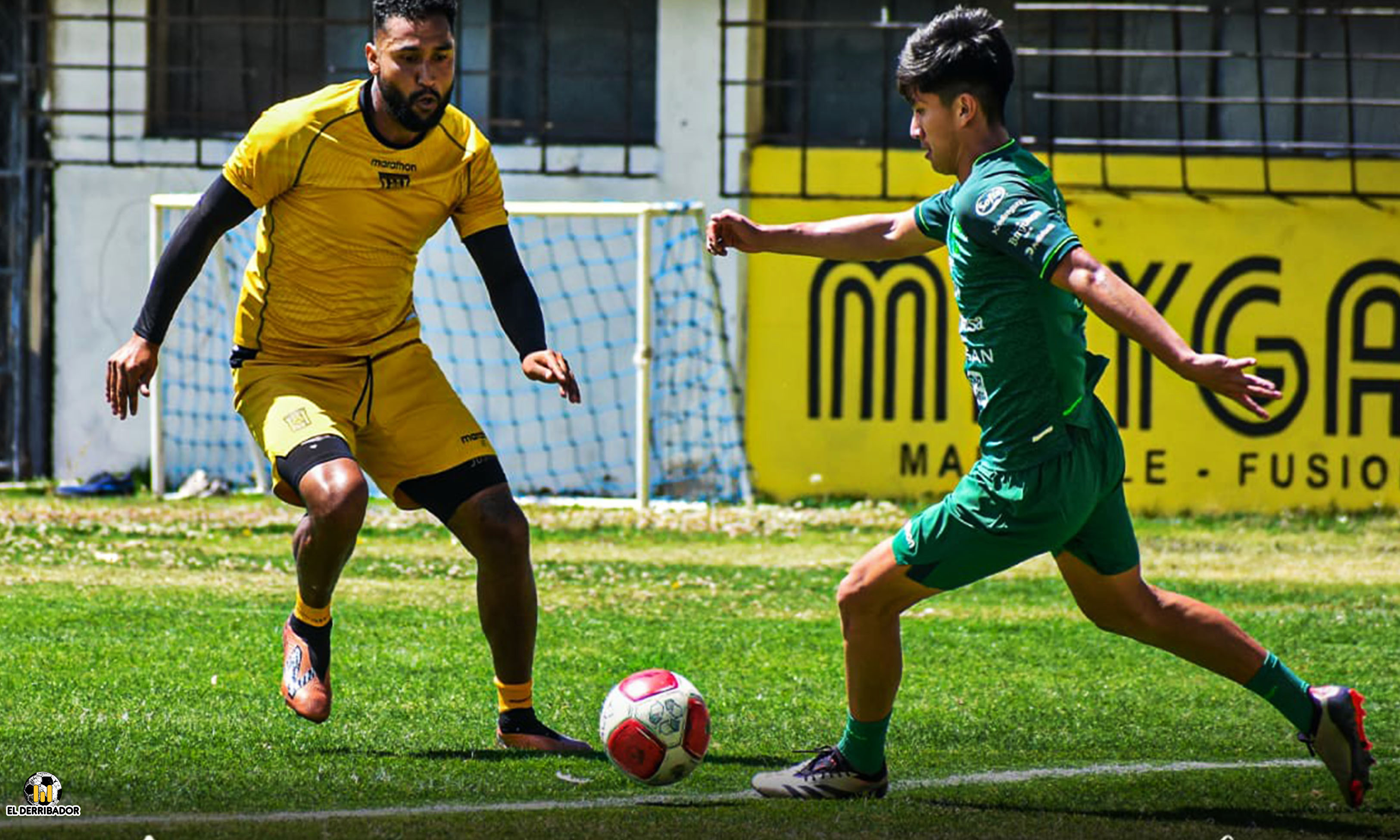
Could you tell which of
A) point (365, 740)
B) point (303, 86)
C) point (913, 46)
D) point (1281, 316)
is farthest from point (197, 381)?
point (913, 46)

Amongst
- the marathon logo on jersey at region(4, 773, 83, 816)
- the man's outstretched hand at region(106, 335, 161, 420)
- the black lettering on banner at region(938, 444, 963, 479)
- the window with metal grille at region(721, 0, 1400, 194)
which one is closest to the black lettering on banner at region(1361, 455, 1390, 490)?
the window with metal grille at region(721, 0, 1400, 194)

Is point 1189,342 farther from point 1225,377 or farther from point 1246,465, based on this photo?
point 1225,377

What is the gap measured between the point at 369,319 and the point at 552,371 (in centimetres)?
75

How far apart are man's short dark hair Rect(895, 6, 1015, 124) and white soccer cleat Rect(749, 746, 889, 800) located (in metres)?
1.88

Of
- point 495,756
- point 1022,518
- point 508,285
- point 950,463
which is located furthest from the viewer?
point 950,463

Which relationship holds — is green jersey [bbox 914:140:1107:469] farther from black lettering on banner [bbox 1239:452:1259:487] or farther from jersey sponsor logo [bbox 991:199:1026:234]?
black lettering on banner [bbox 1239:452:1259:487]

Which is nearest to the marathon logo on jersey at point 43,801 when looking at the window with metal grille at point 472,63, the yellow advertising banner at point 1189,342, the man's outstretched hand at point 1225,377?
the man's outstretched hand at point 1225,377

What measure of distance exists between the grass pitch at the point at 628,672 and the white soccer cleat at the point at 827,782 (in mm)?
120

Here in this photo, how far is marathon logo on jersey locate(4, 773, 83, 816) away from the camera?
203 inches

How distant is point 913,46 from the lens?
5.33 metres

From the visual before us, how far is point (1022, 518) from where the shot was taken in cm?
522

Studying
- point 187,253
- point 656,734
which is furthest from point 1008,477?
point 187,253

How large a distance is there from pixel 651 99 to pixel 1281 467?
5733 millimetres

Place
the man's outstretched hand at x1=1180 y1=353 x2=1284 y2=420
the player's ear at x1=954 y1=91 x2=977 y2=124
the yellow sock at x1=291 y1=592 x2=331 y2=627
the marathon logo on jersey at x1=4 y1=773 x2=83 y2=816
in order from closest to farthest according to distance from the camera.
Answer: the man's outstretched hand at x1=1180 y1=353 x2=1284 y2=420 → the marathon logo on jersey at x1=4 y1=773 x2=83 y2=816 → the player's ear at x1=954 y1=91 x2=977 y2=124 → the yellow sock at x1=291 y1=592 x2=331 y2=627
